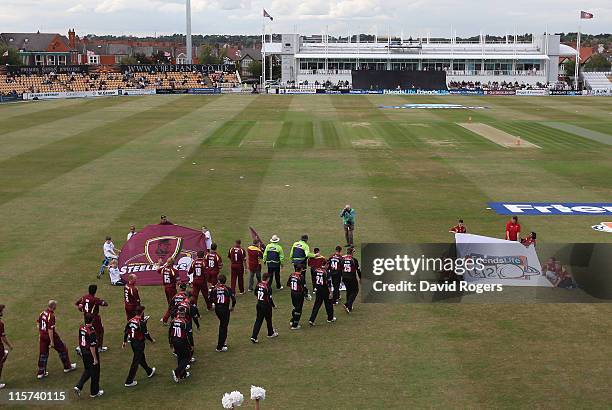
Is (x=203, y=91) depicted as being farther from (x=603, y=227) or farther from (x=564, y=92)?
(x=603, y=227)

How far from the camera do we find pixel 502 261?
15.0 meters

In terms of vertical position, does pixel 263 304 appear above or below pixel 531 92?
below

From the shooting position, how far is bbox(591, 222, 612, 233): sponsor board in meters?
24.7

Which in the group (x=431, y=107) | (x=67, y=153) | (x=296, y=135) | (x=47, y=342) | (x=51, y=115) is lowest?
(x=47, y=342)

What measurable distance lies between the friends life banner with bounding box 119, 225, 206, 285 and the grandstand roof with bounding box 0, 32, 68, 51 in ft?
618

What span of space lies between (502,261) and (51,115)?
60019 millimetres

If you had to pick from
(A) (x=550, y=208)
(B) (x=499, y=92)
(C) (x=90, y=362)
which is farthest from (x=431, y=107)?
(C) (x=90, y=362)

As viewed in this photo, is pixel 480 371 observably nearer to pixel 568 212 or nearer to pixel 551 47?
pixel 568 212

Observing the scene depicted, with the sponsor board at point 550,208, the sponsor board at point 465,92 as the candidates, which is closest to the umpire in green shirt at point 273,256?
the sponsor board at point 550,208

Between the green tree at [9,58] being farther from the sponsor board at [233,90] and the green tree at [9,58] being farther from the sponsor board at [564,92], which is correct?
the sponsor board at [564,92]

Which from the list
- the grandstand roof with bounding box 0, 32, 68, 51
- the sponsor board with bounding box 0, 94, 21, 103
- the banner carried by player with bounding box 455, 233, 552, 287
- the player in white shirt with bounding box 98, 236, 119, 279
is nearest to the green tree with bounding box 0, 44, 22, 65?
the grandstand roof with bounding box 0, 32, 68, 51

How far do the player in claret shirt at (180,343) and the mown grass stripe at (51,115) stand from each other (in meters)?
44.5

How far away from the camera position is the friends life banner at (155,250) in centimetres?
1931

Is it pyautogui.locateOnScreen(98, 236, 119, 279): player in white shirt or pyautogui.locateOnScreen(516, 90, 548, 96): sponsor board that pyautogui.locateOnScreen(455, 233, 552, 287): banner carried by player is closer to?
pyautogui.locateOnScreen(98, 236, 119, 279): player in white shirt
